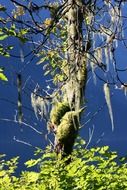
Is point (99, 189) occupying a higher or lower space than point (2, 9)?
lower

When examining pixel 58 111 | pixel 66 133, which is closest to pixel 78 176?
pixel 66 133

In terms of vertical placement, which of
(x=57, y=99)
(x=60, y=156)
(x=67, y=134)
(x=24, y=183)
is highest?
(x=57, y=99)

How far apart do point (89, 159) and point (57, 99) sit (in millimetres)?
2197

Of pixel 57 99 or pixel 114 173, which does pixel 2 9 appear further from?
pixel 57 99

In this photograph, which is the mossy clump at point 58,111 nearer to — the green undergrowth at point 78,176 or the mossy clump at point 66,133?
the mossy clump at point 66,133

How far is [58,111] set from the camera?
10445 mm

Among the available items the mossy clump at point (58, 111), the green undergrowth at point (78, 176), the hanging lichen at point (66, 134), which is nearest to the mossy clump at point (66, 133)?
the hanging lichen at point (66, 134)

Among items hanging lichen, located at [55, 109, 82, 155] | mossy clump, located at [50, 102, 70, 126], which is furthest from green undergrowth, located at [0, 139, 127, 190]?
mossy clump, located at [50, 102, 70, 126]

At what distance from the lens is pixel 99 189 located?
764 cm

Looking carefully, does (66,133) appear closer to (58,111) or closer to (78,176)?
(58,111)

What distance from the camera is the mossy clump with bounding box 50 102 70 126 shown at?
10.4 meters

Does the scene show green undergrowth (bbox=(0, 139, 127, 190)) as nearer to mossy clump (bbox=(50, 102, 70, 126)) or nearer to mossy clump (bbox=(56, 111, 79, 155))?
mossy clump (bbox=(56, 111, 79, 155))

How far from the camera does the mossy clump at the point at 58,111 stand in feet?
34.2

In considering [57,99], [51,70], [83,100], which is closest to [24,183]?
[83,100]
